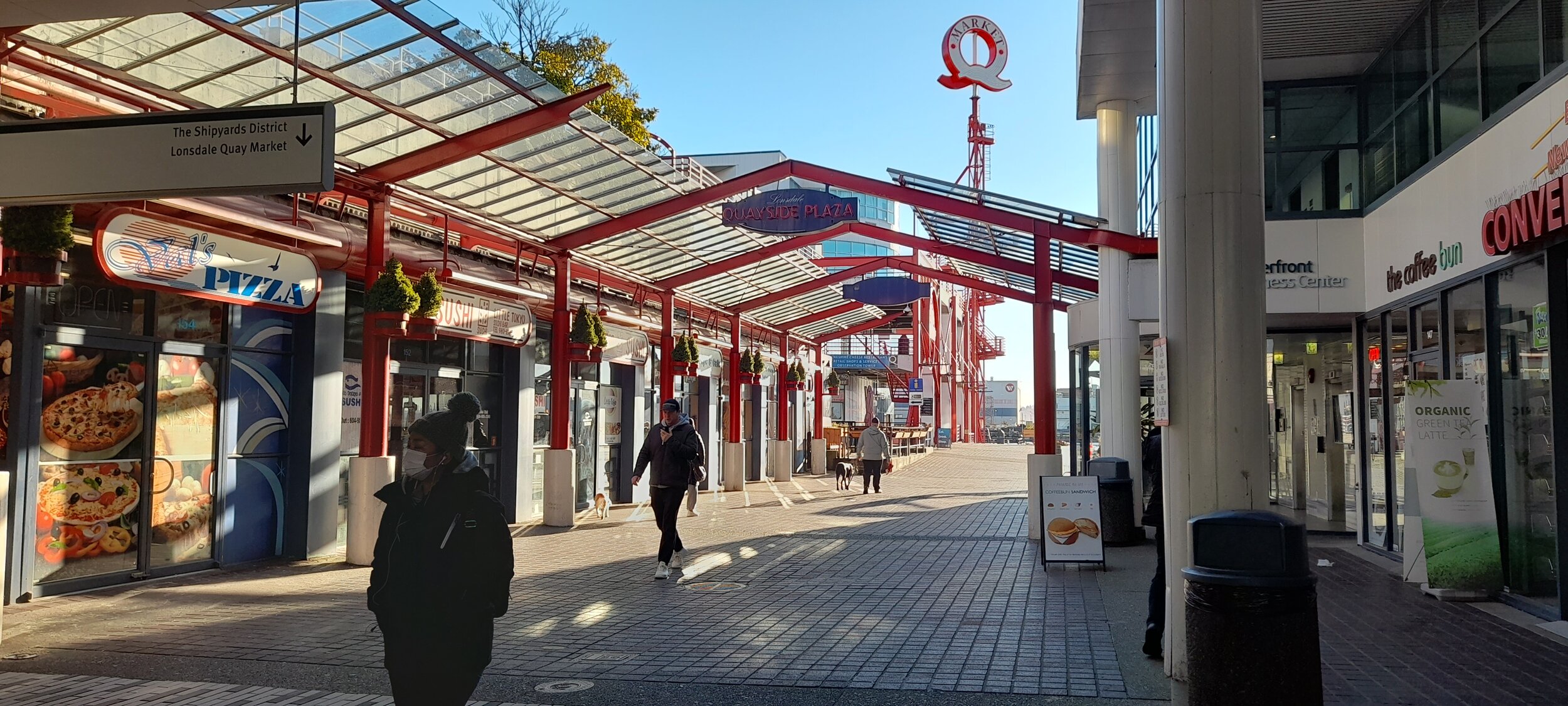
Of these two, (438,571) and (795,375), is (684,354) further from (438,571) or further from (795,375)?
(438,571)

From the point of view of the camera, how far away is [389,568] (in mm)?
4125

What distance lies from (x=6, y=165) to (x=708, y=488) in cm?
1949

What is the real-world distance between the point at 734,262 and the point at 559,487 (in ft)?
18.5

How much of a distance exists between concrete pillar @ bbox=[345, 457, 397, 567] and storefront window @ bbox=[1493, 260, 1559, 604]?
34.0 feet

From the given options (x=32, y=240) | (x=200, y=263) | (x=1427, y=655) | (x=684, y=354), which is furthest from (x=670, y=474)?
(x=684, y=354)

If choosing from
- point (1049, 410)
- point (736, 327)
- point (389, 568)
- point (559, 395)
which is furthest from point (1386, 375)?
point (736, 327)

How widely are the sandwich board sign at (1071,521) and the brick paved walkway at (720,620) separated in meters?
0.21

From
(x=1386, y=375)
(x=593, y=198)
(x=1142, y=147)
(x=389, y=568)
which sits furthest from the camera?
(x=1142, y=147)

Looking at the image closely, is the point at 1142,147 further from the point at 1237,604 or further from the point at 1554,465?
the point at 1237,604

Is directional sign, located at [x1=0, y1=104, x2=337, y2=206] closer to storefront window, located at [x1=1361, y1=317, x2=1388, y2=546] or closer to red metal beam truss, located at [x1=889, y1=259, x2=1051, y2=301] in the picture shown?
storefront window, located at [x1=1361, y1=317, x2=1388, y2=546]

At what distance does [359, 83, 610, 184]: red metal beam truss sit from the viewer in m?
10.9

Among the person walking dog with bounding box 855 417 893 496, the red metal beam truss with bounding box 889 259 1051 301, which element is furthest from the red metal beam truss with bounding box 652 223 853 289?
the person walking dog with bounding box 855 417 893 496

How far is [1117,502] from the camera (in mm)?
13305

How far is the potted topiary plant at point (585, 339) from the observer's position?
15719 mm
